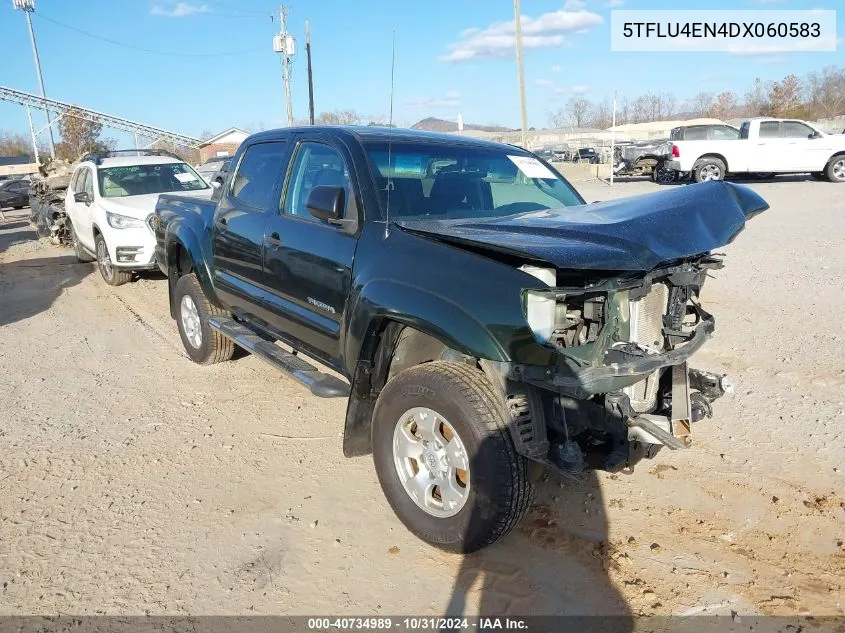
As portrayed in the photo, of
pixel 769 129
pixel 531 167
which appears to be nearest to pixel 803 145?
pixel 769 129

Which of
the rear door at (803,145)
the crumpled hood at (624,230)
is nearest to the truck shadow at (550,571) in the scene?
the crumpled hood at (624,230)

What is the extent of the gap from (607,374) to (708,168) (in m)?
19.6

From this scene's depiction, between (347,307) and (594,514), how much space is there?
174 cm

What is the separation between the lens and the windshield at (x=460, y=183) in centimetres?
368

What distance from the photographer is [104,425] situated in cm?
468

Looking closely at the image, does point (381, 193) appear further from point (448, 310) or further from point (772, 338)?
point (772, 338)

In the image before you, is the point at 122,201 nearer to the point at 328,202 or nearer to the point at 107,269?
the point at 107,269

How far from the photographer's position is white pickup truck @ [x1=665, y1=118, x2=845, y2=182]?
62.8 ft

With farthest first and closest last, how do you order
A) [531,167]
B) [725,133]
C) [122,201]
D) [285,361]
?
1. [725,133]
2. [122,201]
3. [531,167]
4. [285,361]

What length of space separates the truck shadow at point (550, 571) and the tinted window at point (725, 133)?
1930cm

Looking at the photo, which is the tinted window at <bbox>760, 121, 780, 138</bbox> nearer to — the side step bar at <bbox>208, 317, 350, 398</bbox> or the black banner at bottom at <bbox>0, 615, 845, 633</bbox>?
the side step bar at <bbox>208, 317, 350, 398</bbox>

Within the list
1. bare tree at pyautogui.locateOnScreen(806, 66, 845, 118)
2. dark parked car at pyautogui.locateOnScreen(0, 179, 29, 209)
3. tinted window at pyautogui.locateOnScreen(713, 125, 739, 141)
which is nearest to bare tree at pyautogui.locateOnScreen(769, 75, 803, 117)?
bare tree at pyautogui.locateOnScreen(806, 66, 845, 118)

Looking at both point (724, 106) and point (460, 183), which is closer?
point (460, 183)

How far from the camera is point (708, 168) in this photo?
65.2 feet
